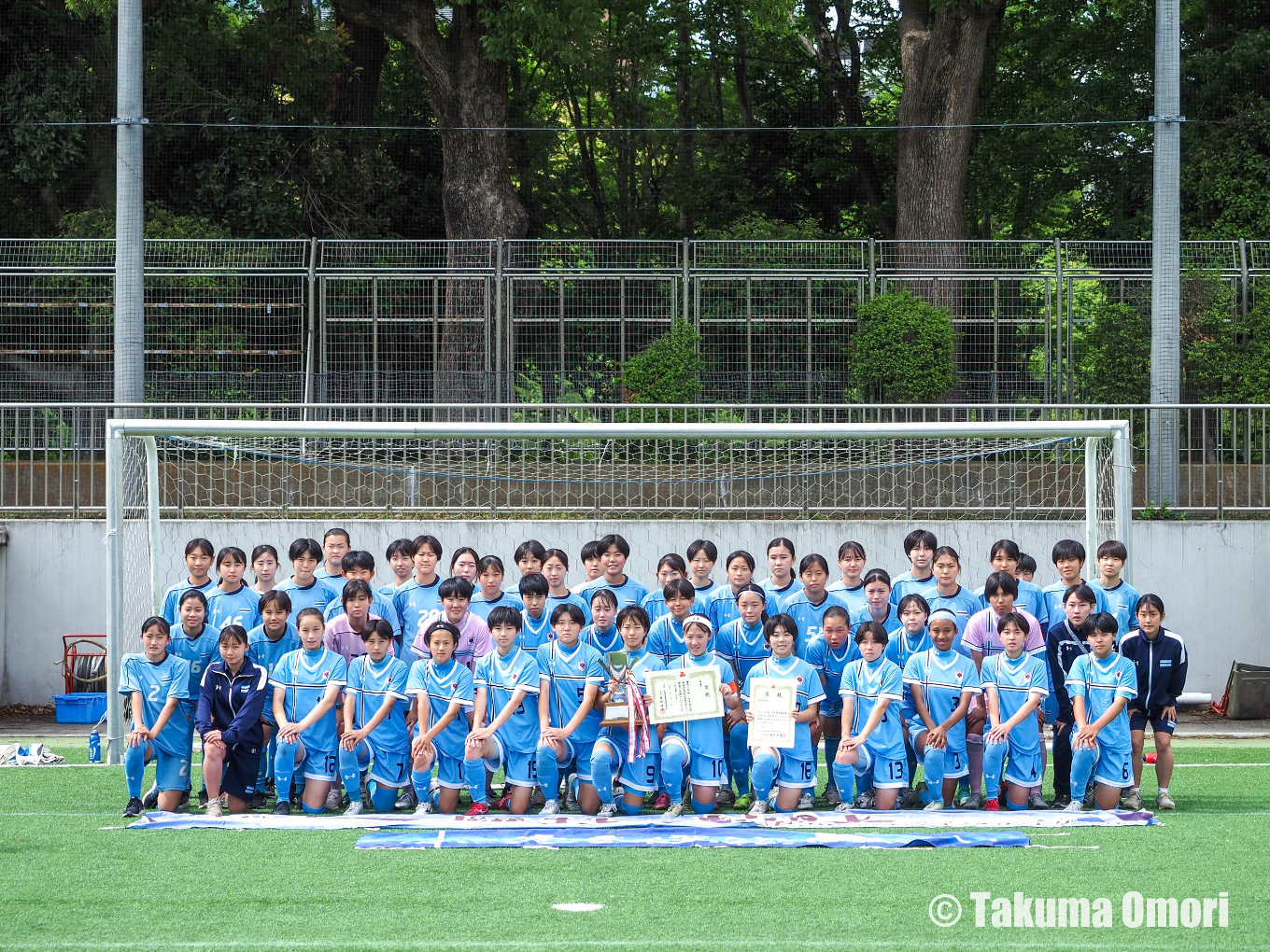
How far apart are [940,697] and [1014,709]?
39cm

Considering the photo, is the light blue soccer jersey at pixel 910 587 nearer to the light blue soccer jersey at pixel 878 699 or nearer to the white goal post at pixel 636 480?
the light blue soccer jersey at pixel 878 699

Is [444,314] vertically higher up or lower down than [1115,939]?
higher up

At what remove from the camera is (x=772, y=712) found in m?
7.22

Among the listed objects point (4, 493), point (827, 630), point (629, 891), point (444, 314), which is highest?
point (444, 314)

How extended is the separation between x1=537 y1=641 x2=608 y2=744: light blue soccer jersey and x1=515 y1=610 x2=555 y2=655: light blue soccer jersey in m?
0.19

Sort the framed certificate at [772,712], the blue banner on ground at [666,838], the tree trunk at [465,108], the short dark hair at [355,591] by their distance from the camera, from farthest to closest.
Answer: the tree trunk at [465,108]
the short dark hair at [355,591]
the framed certificate at [772,712]
the blue banner on ground at [666,838]

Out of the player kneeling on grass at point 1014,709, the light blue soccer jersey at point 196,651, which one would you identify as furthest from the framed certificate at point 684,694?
the light blue soccer jersey at point 196,651

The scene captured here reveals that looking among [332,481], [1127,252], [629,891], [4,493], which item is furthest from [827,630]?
[1127,252]

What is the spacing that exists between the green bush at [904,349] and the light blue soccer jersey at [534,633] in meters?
8.58

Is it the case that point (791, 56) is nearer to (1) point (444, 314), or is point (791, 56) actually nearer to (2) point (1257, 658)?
(1) point (444, 314)

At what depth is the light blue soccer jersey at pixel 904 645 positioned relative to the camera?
7535 mm

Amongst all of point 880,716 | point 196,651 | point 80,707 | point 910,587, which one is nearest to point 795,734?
point 880,716

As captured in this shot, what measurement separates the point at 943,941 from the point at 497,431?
15.5 ft

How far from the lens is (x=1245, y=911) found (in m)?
5.12
